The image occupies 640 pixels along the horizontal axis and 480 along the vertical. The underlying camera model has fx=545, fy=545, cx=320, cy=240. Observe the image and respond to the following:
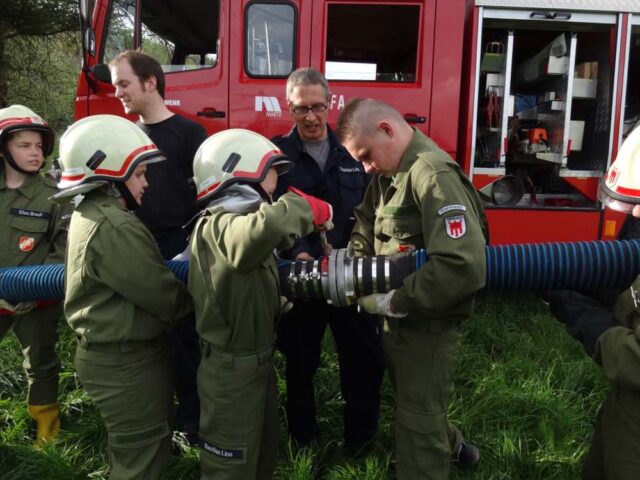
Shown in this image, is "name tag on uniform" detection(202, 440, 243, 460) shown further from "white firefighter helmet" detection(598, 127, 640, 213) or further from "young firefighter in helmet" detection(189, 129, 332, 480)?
"white firefighter helmet" detection(598, 127, 640, 213)

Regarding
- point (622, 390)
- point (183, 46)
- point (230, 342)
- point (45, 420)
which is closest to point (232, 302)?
point (230, 342)

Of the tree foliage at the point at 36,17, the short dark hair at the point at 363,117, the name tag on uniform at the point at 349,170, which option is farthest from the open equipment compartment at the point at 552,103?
the tree foliage at the point at 36,17

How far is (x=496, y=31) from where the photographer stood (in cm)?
425

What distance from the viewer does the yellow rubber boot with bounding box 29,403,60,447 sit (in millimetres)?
2734

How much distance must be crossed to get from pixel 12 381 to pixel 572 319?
3.13m

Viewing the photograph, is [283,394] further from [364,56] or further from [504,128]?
[364,56]

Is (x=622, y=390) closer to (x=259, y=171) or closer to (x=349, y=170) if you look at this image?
(x=259, y=171)

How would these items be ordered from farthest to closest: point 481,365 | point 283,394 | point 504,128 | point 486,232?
1. point 504,128
2. point 481,365
3. point 283,394
4. point 486,232

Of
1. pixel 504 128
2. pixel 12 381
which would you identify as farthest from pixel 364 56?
pixel 12 381

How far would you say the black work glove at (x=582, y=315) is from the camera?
1704 millimetres

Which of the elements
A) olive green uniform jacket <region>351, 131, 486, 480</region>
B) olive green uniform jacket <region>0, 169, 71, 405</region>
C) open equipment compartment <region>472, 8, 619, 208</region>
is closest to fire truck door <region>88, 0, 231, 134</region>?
olive green uniform jacket <region>0, 169, 71, 405</region>

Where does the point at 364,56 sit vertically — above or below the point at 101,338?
above

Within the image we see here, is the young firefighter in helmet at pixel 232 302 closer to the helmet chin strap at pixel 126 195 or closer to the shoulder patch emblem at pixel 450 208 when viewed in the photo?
the helmet chin strap at pixel 126 195

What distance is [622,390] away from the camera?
1.64m
